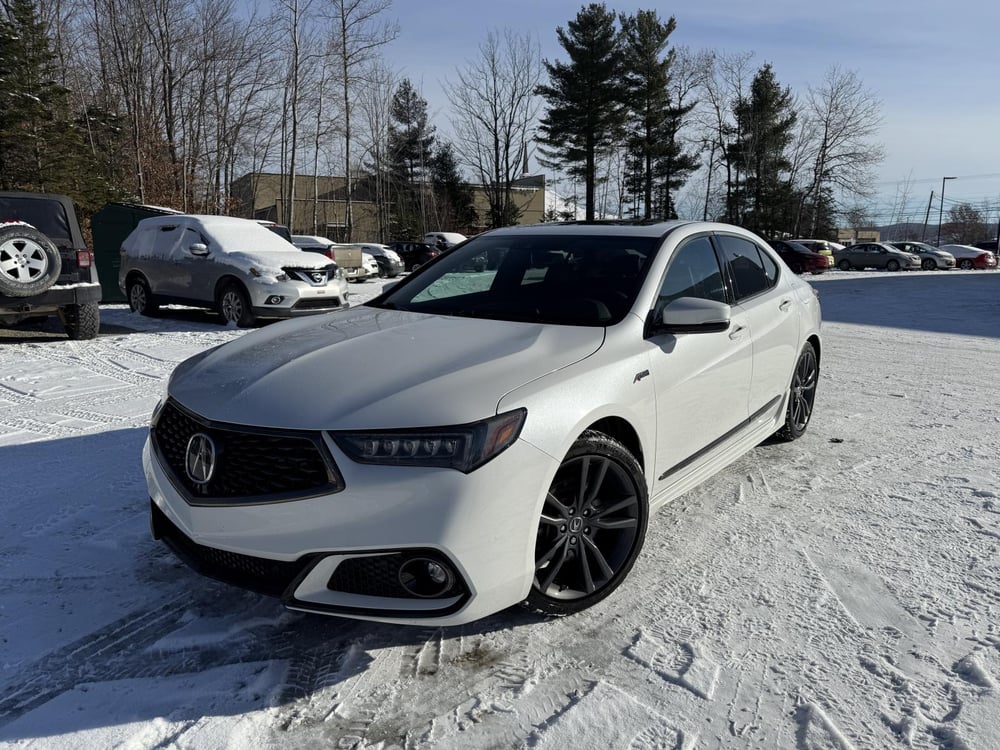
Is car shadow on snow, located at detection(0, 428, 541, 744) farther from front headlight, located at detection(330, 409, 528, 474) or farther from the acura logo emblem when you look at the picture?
front headlight, located at detection(330, 409, 528, 474)

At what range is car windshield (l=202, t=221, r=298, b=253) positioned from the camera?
11.1 meters

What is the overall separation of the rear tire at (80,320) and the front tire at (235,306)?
1881mm

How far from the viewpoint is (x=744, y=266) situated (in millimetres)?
4555

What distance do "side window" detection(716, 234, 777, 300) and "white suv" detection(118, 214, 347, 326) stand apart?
7.31 meters

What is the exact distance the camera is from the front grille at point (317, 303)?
34.8ft

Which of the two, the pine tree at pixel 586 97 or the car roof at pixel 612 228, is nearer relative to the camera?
the car roof at pixel 612 228

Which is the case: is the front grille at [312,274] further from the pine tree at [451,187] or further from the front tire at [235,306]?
the pine tree at [451,187]

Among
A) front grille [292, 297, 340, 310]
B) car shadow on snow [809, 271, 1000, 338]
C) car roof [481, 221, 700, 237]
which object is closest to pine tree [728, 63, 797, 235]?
car shadow on snow [809, 271, 1000, 338]

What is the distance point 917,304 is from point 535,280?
50.8 ft

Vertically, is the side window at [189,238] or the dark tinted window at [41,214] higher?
the dark tinted window at [41,214]

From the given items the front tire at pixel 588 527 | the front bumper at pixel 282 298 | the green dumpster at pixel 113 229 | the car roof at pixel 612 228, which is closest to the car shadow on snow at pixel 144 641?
the front tire at pixel 588 527

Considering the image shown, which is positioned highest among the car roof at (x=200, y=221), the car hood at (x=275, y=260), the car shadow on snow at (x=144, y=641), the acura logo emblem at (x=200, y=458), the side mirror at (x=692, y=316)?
the car roof at (x=200, y=221)

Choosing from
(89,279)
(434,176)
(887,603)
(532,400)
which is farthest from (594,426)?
(434,176)

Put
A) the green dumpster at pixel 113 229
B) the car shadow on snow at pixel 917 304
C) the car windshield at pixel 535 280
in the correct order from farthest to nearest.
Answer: the green dumpster at pixel 113 229 < the car shadow on snow at pixel 917 304 < the car windshield at pixel 535 280
